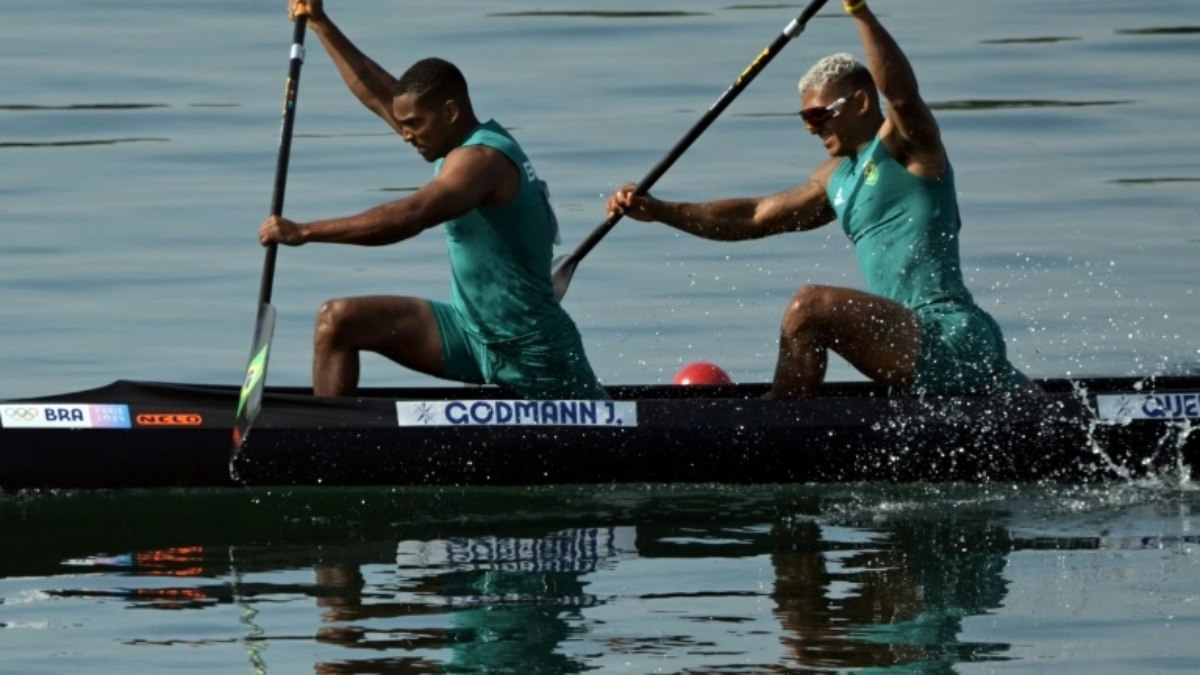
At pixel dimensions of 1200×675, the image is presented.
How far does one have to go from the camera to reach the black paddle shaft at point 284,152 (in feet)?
36.3

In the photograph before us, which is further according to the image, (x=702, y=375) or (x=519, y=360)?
(x=702, y=375)

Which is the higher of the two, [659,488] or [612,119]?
[612,119]

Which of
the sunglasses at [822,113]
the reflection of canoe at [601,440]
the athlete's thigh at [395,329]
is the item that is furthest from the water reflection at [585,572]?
the sunglasses at [822,113]

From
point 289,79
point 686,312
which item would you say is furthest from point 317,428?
point 686,312

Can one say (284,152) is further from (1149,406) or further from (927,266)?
(1149,406)

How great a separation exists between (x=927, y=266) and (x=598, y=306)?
394cm

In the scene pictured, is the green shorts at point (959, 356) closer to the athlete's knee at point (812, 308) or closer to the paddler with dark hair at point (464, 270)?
the athlete's knee at point (812, 308)

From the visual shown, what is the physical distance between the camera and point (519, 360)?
1073cm

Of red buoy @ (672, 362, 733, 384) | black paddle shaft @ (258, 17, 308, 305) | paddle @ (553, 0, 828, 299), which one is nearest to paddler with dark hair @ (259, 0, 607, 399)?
black paddle shaft @ (258, 17, 308, 305)

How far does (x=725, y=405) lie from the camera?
10.5 m

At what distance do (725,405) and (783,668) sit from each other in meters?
2.45

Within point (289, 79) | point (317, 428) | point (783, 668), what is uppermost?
point (289, 79)

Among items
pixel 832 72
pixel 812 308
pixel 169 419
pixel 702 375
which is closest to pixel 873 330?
pixel 812 308

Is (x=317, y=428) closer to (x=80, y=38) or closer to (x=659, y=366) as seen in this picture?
(x=659, y=366)
